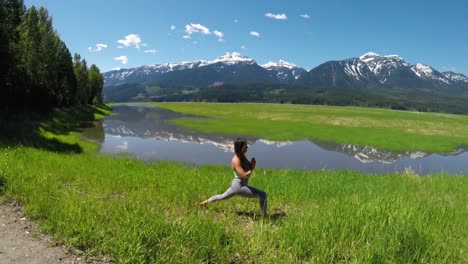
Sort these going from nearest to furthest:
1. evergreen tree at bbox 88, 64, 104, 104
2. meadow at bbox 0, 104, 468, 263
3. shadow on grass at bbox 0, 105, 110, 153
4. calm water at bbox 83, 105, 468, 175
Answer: meadow at bbox 0, 104, 468, 263
shadow on grass at bbox 0, 105, 110, 153
calm water at bbox 83, 105, 468, 175
evergreen tree at bbox 88, 64, 104, 104

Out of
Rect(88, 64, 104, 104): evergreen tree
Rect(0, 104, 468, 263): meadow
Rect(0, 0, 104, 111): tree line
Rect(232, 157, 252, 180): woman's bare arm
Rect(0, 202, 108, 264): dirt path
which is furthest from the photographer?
Rect(88, 64, 104, 104): evergreen tree

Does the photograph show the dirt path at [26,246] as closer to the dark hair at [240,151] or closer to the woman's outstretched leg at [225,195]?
the woman's outstretched leg at [225,195]

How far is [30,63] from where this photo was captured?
4944 centimetres

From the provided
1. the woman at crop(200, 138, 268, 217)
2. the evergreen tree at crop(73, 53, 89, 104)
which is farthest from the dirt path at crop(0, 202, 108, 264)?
the evergreen tree at crop(73, 53, 89, 104)

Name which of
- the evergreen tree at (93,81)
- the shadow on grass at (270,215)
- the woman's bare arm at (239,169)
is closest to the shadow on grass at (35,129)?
the shadow on grass at (270,215)

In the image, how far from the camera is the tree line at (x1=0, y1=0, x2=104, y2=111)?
34656 millimetres

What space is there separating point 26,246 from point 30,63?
161 feet

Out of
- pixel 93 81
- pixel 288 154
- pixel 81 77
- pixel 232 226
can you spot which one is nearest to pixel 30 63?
pixel 288 154

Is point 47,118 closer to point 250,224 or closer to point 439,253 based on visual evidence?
point 250,224

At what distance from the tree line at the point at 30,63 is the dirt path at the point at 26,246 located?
95.6 feet

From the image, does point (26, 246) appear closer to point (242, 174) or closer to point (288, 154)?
point (242, 174)

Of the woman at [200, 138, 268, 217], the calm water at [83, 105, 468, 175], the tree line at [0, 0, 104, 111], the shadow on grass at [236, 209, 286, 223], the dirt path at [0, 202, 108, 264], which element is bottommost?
the calm water at [83, 105, 468, 175]

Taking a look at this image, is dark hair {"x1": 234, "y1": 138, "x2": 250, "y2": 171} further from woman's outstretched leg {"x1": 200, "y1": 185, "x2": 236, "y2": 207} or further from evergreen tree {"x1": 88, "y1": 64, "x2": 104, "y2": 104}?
evergreen tree {"x1": 88, "y1": 64, "x2": 104, "y2": 104}

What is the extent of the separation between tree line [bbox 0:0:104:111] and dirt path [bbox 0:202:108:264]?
2914cm
